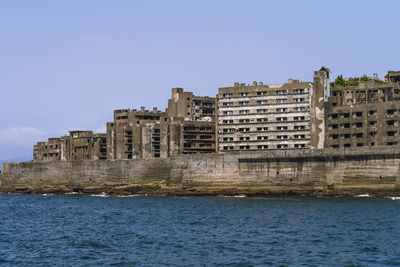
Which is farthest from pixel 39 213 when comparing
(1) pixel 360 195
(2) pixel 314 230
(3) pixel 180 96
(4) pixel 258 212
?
(3) pixel 180 96

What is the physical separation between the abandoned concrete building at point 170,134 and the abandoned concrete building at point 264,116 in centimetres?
1000

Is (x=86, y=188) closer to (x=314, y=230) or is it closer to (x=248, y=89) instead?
(x=248, y=89)

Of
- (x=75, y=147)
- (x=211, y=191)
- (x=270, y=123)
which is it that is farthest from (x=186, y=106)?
(x=211, y=191)

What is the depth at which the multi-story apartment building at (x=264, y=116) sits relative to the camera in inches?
5054

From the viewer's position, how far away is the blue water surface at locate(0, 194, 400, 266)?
45.5 metres

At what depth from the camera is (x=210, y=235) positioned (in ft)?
191

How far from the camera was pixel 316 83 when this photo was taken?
125500 millimetres

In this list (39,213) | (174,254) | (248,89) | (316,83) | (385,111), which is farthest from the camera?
(248,89)

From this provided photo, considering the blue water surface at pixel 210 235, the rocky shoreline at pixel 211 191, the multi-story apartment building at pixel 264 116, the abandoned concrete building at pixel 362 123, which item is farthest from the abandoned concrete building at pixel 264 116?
the blue water surface at pixel 210 235

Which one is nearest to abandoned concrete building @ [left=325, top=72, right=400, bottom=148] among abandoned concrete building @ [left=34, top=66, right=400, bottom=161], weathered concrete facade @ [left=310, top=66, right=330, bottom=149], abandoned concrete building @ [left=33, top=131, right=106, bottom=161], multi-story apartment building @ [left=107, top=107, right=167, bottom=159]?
abandoned concrete building @ [left=34, top=66, right=400, bottom=161]

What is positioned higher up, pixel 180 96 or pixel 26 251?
pixel 180 96

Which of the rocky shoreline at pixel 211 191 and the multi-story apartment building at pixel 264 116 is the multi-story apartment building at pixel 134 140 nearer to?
the rocky shoreline at pixel 211 191

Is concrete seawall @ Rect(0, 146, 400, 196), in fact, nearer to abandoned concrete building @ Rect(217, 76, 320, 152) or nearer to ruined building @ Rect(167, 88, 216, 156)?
ruined building @ Rect(167, 88, 216, 156)

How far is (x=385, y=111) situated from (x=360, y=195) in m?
20.5
